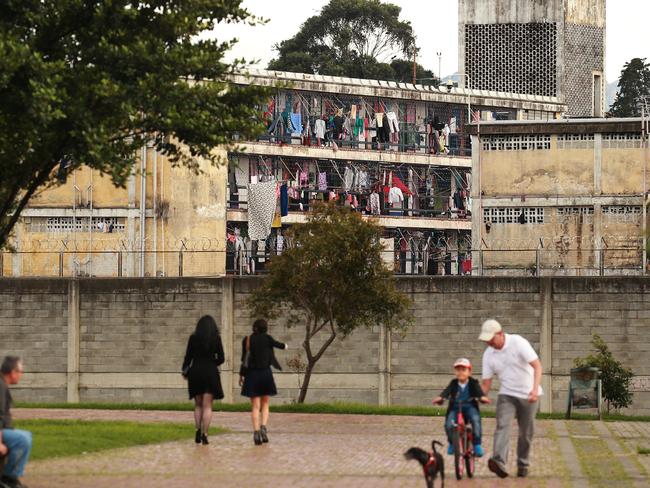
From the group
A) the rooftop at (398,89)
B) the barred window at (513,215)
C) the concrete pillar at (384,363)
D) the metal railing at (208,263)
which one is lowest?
the concrete pillar at (384,363)

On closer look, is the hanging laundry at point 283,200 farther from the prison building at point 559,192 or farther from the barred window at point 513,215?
the barred window at point 513,215

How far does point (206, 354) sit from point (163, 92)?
3853 mm

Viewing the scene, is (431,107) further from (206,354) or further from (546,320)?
(206,354)

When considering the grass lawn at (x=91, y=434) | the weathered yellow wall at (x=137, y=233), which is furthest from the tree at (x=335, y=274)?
the weathered yellow wall at (x=137, y=233)

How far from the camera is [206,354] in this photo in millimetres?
24453

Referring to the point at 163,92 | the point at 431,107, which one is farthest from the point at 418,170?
the point at 163,92

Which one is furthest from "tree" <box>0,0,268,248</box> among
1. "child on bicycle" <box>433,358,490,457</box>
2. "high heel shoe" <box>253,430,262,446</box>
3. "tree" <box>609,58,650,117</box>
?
"tree" <box>609,58,650,117</box>

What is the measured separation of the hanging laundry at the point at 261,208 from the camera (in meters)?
64.0

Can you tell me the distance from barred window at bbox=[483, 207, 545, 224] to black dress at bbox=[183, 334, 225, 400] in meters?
31.4

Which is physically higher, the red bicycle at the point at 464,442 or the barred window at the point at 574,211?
the barred window at the point at 574,211

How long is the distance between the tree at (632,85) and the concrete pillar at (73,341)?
59.2 metres

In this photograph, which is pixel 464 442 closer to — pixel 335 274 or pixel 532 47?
pixel 335 274

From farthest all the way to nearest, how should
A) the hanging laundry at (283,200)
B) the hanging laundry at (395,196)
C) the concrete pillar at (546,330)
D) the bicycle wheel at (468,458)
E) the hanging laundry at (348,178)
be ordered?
the hanging laundry at (395,196) < the hanging laundry at (348,178) < the hanging laundry at (283,200) < the concrete pillar at (546,330) < the bicycle wheel at (468,458)

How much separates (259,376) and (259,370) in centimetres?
11
